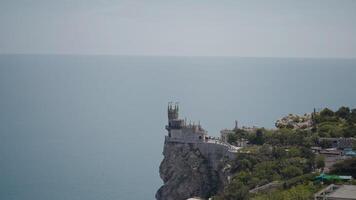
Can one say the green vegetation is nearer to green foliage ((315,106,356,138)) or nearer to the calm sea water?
green foliage ((315,106,356,138))

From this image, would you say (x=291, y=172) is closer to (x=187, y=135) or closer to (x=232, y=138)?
(x=187, y=135)

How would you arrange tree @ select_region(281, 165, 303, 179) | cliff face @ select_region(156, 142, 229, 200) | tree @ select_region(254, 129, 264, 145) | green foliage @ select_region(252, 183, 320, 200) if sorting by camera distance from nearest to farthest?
green foliage @ select_region(252, 183, 320, 200) → tree @ select_region(281, 165, 303, 179) → cliff face @ select_region(156, 142, 229, 200) → tree @ select_region(254, 129, 264, 145)

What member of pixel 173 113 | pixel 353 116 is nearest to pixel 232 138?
pixel 173 113

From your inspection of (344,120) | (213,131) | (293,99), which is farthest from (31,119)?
(344,120)

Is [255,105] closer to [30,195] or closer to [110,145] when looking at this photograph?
[110,145]

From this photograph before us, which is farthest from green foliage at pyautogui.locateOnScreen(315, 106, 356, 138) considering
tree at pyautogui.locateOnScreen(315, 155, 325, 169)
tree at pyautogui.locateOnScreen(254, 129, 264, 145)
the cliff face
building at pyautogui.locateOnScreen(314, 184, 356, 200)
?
building at pyautogui.locateOnScreen(314, 184, 356, 200)

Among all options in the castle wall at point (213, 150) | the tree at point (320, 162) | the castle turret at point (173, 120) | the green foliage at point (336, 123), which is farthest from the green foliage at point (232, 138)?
the tree at point (320, 162)
